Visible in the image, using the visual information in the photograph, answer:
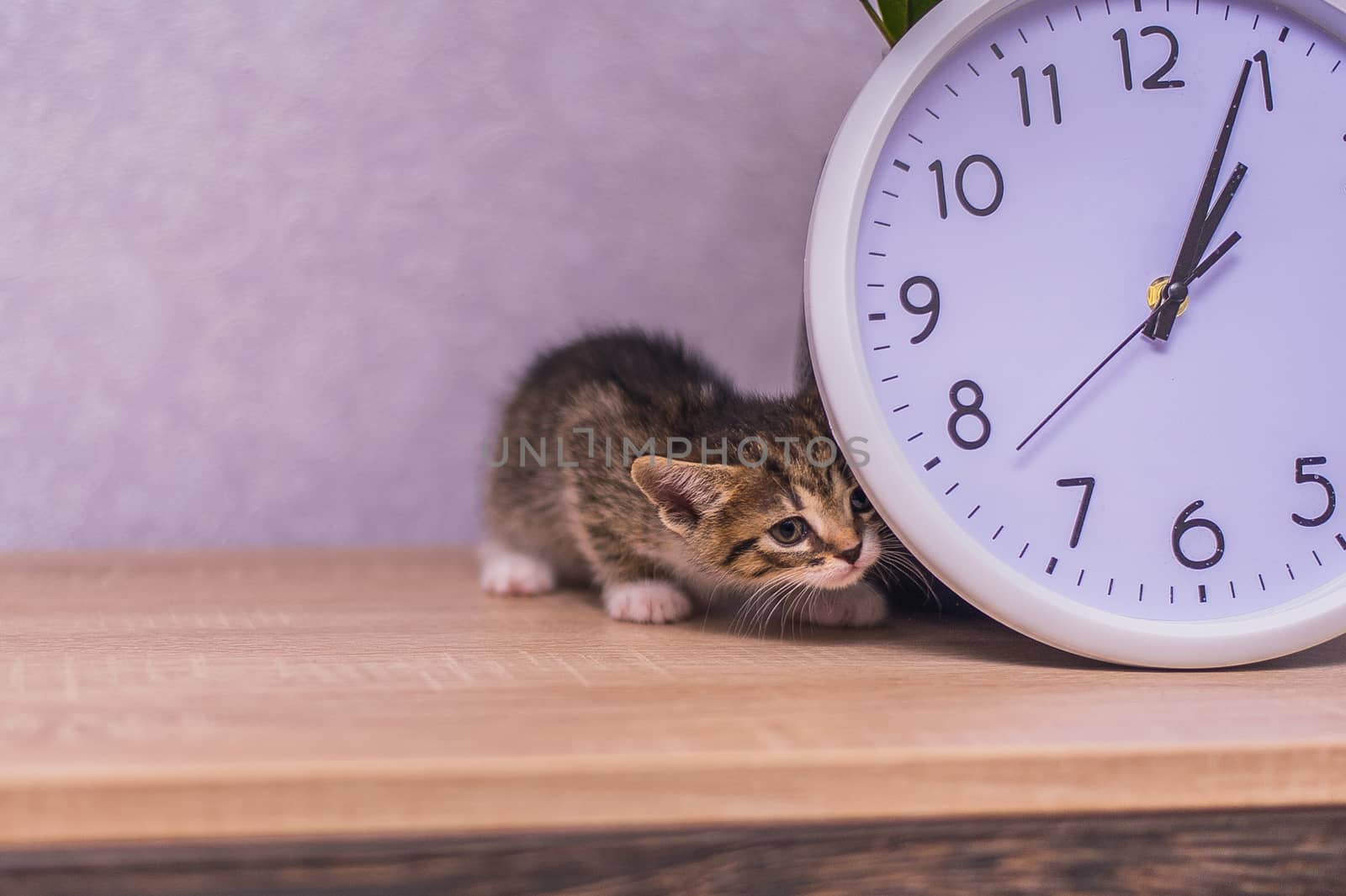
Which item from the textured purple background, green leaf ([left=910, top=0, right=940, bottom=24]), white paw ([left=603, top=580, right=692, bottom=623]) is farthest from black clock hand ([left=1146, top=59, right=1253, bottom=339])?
the textured purple background

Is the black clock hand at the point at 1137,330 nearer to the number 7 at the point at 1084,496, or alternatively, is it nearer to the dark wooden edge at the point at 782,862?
the number 7 at the point at 1084,496

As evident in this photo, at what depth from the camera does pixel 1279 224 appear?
77 cm

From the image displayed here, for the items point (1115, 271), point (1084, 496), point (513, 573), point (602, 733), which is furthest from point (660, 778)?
point (513, 573)

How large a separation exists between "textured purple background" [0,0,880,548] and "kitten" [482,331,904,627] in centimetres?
15

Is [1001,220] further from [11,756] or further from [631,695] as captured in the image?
[11,756]

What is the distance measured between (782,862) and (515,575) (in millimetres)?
617

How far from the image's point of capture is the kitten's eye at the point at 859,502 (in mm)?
938

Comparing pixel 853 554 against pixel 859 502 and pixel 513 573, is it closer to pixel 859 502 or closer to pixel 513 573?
pixel 859 502

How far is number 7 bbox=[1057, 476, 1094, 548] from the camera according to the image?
2.48 feet

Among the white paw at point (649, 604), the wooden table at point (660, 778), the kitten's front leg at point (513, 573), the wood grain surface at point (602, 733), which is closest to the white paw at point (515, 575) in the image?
the kitten's front leg at point (513, 573)

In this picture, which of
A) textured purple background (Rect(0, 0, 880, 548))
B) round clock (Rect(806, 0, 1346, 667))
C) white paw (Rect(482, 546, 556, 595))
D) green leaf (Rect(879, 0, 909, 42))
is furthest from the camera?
textured purple background (Rect(0, 0, 880, 548))

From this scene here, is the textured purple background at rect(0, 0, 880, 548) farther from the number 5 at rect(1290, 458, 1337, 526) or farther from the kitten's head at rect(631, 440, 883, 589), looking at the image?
the number 5 at rect(1290, 458, 1337, 526)

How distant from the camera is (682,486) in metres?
0.94

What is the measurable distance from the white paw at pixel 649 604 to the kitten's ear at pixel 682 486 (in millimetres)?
70
